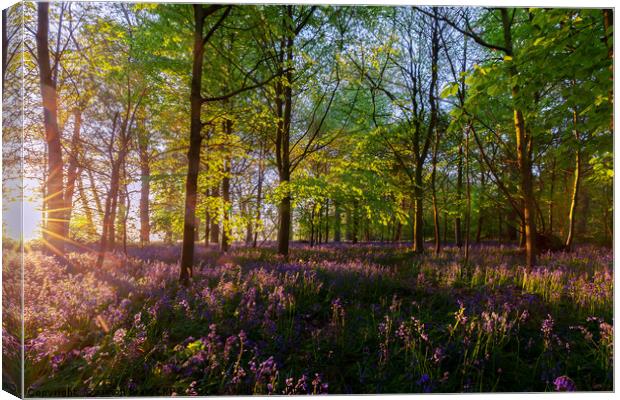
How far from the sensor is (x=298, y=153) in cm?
518

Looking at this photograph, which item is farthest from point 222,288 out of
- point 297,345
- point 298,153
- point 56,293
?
point 298,153

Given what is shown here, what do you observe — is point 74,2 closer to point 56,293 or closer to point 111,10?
point 111,10

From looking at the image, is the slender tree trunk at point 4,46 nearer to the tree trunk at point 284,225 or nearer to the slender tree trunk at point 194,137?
the slender tree trunk at point 194,137

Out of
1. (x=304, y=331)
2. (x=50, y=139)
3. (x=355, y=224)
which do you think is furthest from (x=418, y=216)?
(x=50, y=139)

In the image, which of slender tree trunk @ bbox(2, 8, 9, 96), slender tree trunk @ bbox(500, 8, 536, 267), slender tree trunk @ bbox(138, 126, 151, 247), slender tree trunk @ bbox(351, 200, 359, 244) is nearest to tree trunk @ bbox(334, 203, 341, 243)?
slender tree trunk @ bbox(351, 200, 359, 244)

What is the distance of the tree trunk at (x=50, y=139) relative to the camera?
2.93m

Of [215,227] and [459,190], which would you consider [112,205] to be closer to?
[215,227]

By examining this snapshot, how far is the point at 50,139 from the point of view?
2961 mm

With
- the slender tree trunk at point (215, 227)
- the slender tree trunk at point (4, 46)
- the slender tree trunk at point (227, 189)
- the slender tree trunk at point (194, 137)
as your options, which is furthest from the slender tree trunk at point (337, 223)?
the slender tree trunk at point (4, 46)

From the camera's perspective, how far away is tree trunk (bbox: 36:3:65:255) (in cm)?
293

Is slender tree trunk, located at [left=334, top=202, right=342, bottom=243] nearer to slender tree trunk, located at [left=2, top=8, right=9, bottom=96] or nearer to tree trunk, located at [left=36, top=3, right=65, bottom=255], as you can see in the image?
tree trunk, located at [left=36, top=3, right=65, bottom=255]

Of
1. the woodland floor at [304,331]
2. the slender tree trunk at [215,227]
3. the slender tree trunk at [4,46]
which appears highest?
the slender tree trunk at [4,46]

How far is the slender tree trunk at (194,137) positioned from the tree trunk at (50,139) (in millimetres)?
1262

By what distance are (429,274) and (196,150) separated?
3.80 m
